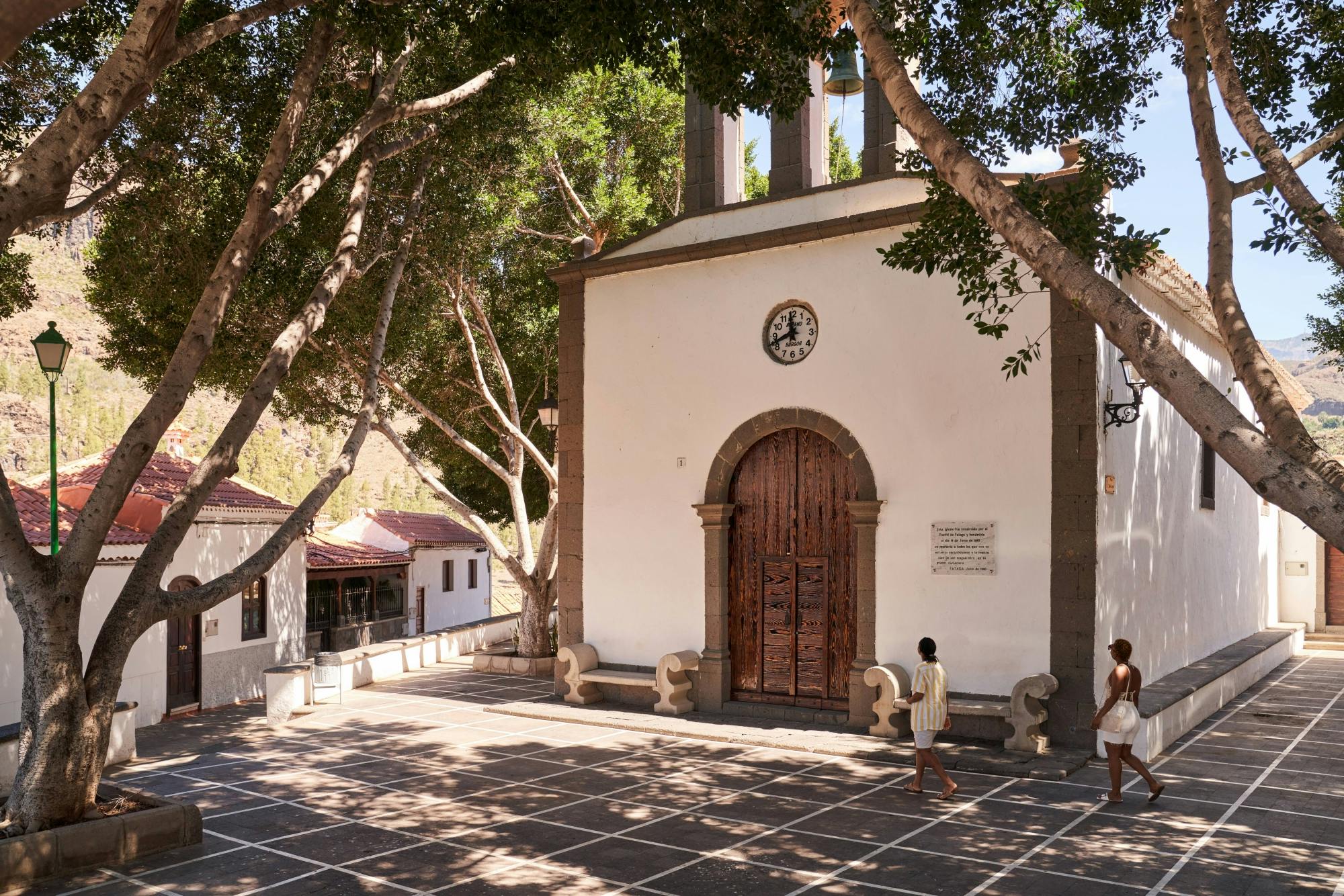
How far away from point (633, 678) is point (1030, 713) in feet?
15.0

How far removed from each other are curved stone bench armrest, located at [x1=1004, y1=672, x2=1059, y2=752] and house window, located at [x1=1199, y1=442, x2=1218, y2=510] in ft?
19.3

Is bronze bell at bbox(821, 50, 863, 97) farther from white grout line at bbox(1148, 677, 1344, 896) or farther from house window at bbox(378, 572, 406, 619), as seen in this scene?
house window at bbox(378, 572, 406, 619)

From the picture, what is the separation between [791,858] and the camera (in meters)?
6.64

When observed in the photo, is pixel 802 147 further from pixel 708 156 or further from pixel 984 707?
pixel 984 707

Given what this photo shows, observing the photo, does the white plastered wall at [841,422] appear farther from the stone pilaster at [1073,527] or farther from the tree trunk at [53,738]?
the tree trunk at [53,738]

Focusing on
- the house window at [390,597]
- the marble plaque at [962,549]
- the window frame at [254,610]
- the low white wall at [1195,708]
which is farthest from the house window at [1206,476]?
the house window at [390,597]

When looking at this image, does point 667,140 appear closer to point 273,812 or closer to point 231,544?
point 231,544

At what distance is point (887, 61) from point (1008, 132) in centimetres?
295

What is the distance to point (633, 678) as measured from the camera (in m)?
11.9

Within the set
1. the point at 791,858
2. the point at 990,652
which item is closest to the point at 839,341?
the point at 990,652

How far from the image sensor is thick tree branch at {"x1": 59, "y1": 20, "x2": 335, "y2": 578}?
687 centimetres

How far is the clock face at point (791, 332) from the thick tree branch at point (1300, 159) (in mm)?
5076

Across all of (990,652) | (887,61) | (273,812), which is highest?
(887,61)

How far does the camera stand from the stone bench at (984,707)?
30.5ft
